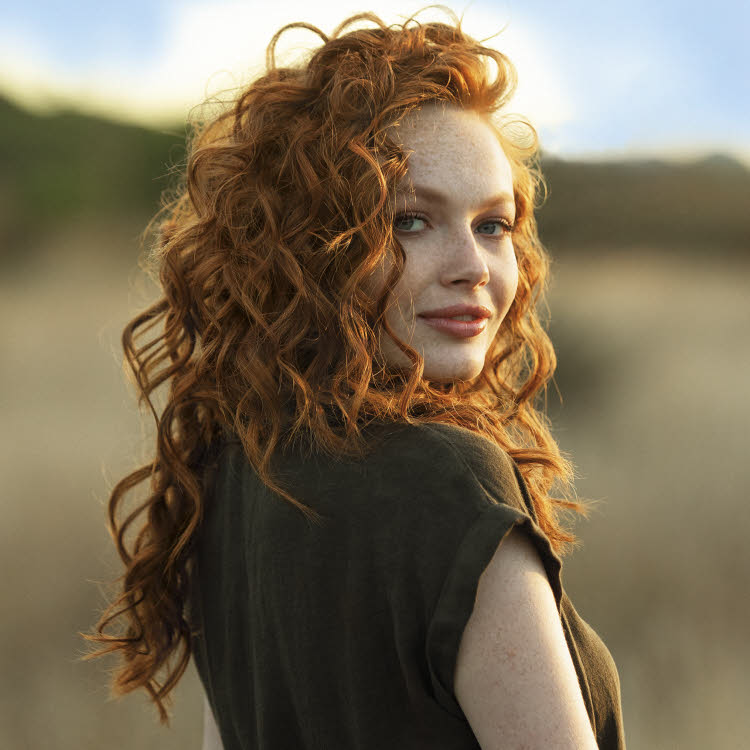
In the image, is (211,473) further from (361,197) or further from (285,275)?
(361,197)

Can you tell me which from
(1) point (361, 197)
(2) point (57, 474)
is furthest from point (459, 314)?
(2) point (57, 474)

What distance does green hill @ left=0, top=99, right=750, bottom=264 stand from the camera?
9039mm

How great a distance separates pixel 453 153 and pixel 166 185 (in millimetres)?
9557

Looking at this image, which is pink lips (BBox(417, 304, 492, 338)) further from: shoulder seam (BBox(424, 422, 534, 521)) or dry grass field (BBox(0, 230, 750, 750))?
dry grass field (BBox(0, 230, 750, 750))

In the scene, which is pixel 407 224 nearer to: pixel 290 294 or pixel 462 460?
pixel 290 294

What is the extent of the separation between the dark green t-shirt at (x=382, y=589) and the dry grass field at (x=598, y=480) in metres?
0.65

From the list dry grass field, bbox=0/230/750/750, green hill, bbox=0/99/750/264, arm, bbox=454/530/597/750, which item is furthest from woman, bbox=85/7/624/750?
green hill, bbox=0/99/750/264

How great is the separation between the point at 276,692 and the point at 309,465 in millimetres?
301

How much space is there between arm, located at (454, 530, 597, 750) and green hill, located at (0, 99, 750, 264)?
6.98m

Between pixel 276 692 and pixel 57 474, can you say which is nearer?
pixel 276 692

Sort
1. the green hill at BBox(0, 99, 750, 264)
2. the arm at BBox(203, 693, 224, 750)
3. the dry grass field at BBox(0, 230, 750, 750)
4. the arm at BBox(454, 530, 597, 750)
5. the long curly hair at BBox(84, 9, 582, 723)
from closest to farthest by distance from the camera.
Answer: the arm at BBox(454, 530, 597, 750), the long curly hair at BBox(84, 9, 582, 723), the arm at BBox(203, 693, 224, 750), the dry grass field at BBox(0, 230, 750, 750), the green hill at BBox(0, 99, 750, 264)

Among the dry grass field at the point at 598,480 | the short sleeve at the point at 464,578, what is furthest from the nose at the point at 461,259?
the dry grass field at the point at 598,480

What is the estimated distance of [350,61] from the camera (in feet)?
4.21

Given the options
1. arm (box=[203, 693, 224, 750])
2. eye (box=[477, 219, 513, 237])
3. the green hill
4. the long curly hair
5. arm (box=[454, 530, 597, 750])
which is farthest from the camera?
the green hill
